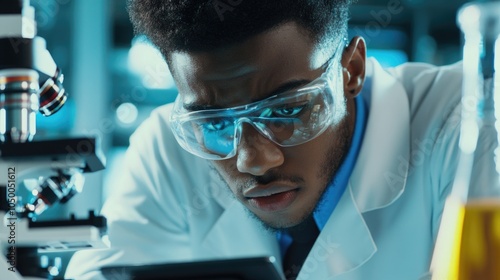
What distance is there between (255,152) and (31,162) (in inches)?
19.2

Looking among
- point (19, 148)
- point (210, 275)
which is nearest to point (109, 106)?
point (19, 148)

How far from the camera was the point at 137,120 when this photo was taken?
4.88 m

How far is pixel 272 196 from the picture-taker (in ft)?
5.23

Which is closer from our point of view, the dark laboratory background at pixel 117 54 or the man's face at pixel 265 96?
the man's face at pixel 265 96

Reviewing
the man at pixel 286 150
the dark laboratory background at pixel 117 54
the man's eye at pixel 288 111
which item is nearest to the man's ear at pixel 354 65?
the man at pixel 286 150

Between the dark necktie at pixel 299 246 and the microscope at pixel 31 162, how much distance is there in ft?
→ 2.47

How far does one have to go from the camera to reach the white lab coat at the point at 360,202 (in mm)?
1774

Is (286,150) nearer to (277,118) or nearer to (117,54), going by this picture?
(277,118)

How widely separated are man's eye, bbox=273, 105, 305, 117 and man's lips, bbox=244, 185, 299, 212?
0.18 meters

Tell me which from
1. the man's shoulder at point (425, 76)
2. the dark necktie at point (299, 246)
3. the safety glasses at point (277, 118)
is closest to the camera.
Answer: the safety glasses at point (277, 118)

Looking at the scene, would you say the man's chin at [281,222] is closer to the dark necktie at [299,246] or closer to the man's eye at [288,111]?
the dark necktie at [299,246]

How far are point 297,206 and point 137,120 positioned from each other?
11.1 feet

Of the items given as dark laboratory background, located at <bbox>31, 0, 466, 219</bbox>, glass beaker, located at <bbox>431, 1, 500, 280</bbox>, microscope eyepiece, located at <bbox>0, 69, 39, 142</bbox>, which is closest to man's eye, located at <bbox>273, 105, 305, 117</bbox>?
microscope eyepiece, located at <bbox>0, 69, 39, 142</bbox>

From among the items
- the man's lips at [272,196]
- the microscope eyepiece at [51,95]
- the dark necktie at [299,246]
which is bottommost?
the dark necktie at [299,246]
